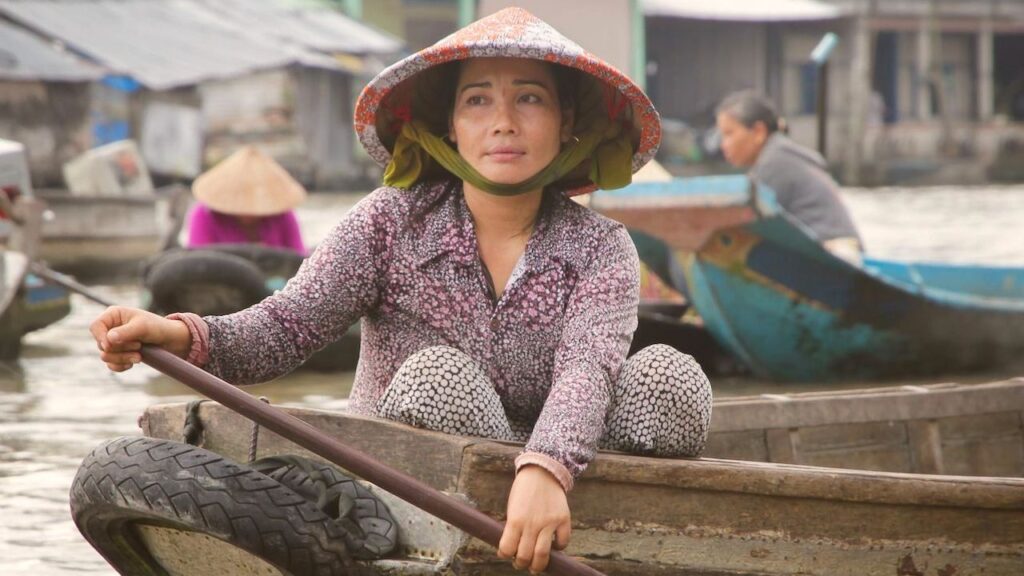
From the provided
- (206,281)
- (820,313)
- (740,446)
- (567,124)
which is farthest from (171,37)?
(567,124)

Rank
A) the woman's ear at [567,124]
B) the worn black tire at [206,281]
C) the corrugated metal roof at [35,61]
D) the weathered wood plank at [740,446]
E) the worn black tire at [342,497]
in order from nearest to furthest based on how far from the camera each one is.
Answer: the worn black tire at [342,497], the woman's ear at [567,124], the weathered wood plank at [740,446], the worn black tire at [206,281], the corrugated metal roof at [35,61]

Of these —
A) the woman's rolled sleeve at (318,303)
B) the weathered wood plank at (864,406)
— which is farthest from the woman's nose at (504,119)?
the weathered wood plank at (864,406)

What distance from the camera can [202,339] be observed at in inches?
96.9

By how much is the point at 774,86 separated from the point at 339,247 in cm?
2281

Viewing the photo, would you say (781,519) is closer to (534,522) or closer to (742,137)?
(534,522)

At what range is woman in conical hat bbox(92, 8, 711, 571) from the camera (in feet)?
8.32

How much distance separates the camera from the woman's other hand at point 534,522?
220 centimetres

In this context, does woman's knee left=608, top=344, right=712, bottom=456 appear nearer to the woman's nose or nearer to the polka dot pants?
the polka dot pants

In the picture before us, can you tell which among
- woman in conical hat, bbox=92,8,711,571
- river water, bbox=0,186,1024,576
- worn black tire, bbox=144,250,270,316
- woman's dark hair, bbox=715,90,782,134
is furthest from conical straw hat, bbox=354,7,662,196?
woman's dark hair, bbox=715,90,782,134

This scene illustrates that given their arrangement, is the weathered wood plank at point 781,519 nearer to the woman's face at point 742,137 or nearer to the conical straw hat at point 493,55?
the conical straw hat at point 493,55

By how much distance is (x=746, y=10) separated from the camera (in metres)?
23.6

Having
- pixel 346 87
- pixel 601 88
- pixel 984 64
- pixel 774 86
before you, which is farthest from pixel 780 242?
pixel 984 64

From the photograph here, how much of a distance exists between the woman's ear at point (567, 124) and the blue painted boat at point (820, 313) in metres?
3.48

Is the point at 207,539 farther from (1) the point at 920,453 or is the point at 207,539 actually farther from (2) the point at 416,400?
(1) the point at 920,453
